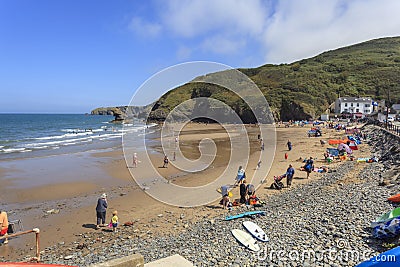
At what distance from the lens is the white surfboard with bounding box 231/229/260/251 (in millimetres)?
7234

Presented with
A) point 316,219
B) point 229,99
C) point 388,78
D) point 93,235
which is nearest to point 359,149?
point 316,219

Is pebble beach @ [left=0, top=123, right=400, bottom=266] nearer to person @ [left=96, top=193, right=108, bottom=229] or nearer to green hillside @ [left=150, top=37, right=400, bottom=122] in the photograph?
person @ [left=96, top=193, right=108, bottom=229]

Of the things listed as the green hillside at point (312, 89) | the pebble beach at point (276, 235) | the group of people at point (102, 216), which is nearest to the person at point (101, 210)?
the group of people at point (102, 216)

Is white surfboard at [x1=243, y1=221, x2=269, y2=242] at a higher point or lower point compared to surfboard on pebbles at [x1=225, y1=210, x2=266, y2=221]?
higher

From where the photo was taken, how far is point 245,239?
304 inches

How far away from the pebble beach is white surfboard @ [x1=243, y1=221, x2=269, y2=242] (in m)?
0.18

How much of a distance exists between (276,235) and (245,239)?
0.89 m

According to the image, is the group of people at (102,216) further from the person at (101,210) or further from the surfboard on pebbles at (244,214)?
the surfboard on pebbles at (244,214)

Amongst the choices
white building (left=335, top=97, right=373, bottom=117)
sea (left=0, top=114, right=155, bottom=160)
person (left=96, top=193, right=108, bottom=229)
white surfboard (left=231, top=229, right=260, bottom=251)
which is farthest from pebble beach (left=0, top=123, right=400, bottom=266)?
white building (left=335, top=97, right=373, bottom=117)

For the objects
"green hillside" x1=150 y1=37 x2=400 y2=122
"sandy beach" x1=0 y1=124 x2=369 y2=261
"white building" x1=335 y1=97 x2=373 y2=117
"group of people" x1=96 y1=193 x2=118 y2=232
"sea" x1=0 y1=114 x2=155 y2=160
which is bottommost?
"sandy beach" x1=0 y1=124 x2=369 y2=261

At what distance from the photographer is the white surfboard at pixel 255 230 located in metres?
7.62

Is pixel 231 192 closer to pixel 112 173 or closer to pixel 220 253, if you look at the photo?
pixel 220 253

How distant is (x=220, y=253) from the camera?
7.09 m

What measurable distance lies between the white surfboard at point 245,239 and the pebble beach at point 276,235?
0.51 feet
